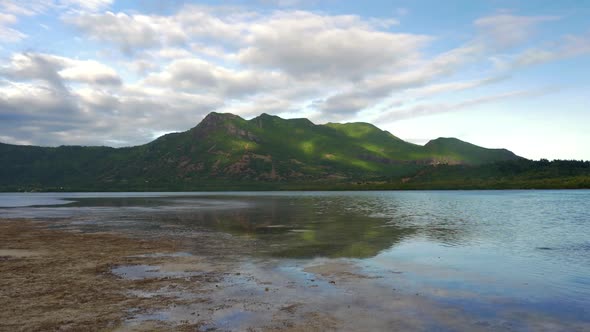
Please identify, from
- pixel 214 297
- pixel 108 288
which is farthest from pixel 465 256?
pixel 108 288

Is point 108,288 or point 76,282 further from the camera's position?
point 76,282

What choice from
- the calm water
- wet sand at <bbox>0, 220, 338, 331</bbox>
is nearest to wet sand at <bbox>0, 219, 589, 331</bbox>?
wet sand at <bbox>0, 220, 338, 331</bbox>

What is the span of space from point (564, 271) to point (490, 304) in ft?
38.0

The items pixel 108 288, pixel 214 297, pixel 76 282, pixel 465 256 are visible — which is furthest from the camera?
pixel 465 256

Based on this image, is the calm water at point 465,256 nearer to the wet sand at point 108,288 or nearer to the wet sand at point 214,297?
the wet sand at point 214,297

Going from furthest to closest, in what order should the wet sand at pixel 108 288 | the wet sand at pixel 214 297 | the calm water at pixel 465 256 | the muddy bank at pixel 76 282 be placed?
the calm water at pixel 465 256 < the muddy bank at pixel 76 282 < the wet sand at pixel 108 288 < the wet sand at pixel 214 297

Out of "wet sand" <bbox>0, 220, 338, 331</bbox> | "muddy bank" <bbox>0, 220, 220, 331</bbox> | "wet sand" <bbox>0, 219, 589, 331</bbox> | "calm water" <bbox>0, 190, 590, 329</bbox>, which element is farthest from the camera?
"calm water" <bbox>0, 190, 590, 329</bbox>

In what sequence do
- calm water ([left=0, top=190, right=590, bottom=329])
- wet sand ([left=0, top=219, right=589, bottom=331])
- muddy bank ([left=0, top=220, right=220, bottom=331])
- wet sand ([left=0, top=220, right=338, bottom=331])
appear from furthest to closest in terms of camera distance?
calm water ([left=0, top=190, right=590, bottom=329]), muddy bank ([left=0, top=220, right=220, bottom=331]), wet sand ([left=0, top=220, right=338, bottom=331]), wet sand ([left=0, top=219, right=589, bottom=331])

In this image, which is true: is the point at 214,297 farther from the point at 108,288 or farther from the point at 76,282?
the point at 76,282

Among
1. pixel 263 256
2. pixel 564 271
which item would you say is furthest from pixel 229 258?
pixel 564 271

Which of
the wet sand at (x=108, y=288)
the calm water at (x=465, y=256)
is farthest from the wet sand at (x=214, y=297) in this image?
the calm water at (x=465, y=256)

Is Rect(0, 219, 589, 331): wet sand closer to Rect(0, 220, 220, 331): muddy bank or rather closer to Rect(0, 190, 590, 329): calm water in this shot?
Rect(0, 220, 220, 331): muddy bank

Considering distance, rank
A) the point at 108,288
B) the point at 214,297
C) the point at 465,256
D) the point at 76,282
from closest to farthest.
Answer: the point at 214,297 → the point at 108,288 → the point at 76,282 → the point at 465,256

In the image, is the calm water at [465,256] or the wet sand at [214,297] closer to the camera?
the wet sand at [214,297]
